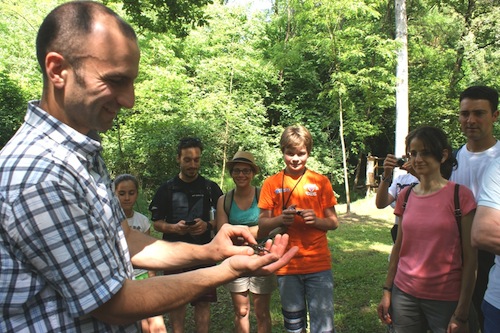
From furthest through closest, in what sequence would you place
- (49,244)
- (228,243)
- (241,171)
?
(241,171) < (228,243) < (49,244)

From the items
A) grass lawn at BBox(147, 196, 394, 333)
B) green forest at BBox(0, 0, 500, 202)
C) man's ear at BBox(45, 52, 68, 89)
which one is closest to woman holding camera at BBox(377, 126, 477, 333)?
grass lawn at BBox(147, 196, 394, 333)

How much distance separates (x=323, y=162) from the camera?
18109 mm

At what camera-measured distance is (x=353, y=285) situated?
5672 mm

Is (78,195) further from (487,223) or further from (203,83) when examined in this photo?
(203,83)

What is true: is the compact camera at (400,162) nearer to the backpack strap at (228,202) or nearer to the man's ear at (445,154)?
the man's ear at (445,154)

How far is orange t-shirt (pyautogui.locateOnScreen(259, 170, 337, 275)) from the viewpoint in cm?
327

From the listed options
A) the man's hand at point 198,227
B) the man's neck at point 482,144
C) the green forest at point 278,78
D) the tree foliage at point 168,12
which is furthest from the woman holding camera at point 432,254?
the green forest at point 278,78

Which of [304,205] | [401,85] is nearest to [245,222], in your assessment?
[304,205]

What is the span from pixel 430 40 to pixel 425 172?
→ 17.8 meters

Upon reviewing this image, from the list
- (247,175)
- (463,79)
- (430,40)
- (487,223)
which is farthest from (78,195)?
(463,79)

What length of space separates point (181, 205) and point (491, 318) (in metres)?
2.91

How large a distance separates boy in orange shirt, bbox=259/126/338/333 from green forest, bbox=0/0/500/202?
32.4ft

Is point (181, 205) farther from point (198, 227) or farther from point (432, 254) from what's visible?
point (432, 254)

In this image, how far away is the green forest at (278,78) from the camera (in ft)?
43.3
